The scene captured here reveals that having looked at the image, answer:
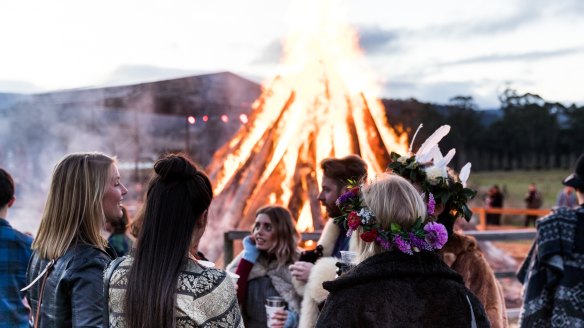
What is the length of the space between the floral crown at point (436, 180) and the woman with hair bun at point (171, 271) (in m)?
1.16

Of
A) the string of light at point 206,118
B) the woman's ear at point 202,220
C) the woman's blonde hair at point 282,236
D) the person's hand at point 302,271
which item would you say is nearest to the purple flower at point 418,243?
the woman's ear at point 202,220

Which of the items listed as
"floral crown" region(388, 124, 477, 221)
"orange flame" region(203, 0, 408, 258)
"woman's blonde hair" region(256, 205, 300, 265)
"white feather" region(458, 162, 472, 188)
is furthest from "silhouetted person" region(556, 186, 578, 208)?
"floral crown" region(388, 124, 477, 221)

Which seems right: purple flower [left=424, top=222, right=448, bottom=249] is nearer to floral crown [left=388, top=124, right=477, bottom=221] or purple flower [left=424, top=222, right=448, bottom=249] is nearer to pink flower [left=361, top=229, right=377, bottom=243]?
pink flower [left=361, top=229, right=377, bottom=243]

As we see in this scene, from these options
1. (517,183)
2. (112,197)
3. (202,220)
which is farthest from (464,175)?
(517,183)

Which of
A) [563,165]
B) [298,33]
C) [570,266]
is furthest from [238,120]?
[563,165]

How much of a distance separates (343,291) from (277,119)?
7.33 m

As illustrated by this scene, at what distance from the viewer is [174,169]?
7.43 feet

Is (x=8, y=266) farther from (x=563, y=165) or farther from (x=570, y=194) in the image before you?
(x=563, y=165)

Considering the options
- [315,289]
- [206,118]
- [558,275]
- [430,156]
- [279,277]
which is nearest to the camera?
[430,156]

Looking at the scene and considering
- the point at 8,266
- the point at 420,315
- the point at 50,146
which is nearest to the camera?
the point at 420,315

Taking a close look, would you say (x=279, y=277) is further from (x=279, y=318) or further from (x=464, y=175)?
(x=464, y=175)

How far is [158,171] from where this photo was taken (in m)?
2.28

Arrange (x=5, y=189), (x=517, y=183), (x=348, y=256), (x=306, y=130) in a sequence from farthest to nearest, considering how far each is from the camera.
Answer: (x=517, y=183) < (x=306, y=130) < (x=5, y=189) < (x=348, y=256)

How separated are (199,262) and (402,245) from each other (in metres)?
0.73
